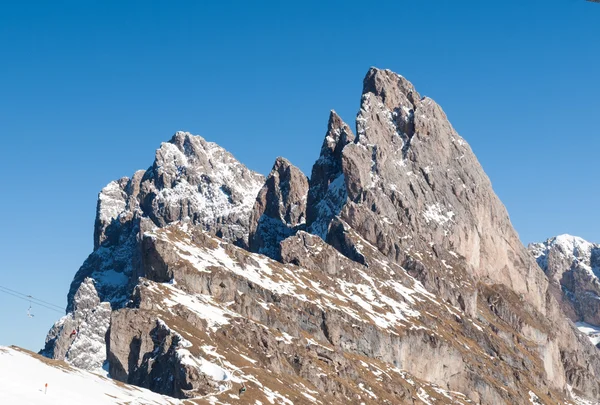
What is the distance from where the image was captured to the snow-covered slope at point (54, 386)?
A: 491 feet

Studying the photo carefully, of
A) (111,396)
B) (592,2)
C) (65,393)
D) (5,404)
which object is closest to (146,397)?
(111,396)

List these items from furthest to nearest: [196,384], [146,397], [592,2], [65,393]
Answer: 1. [196,384]
2. [146,397]
3. [65,393]
4. [592,2]

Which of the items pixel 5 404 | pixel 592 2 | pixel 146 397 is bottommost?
pixel 5 404

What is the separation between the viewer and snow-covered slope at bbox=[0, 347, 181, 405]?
149750mm

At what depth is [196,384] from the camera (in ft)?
649

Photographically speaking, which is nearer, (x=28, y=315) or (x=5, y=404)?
(x=5, y=404)

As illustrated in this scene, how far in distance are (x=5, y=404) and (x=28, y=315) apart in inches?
1145

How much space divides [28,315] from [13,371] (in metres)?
9.98

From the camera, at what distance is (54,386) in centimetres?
16162

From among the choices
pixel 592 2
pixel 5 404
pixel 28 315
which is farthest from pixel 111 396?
pixel 592 2

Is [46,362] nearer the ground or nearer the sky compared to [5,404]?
nearer the sky

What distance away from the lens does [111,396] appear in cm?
16962

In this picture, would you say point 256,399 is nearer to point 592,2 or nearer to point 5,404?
point 5,404

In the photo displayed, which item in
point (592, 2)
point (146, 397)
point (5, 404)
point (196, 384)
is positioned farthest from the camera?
point (196, 384)
